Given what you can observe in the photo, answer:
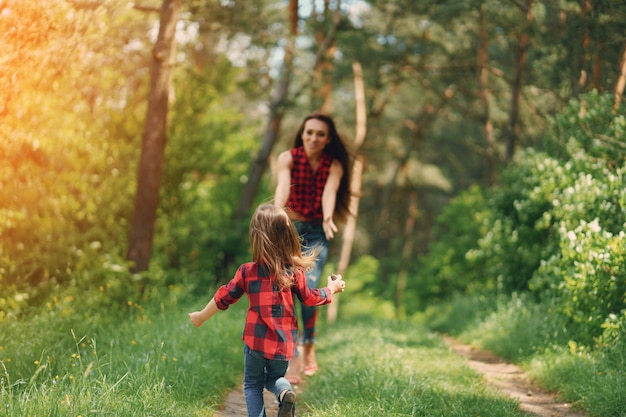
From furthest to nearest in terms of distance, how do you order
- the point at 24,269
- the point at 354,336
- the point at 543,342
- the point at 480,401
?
the point at 354,336 < the point at 24,269 < the point at 543,342 < the point at 480,401

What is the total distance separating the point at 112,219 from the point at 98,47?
276 cm

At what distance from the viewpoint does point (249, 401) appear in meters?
4.16

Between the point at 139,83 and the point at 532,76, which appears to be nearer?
the point at 139,83

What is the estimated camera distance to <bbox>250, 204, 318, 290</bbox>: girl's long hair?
13.3 feet

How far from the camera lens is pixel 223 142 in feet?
42.7

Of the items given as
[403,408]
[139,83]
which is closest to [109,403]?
[403,408]

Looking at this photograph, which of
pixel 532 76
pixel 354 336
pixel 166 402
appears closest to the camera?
pixel 166 402

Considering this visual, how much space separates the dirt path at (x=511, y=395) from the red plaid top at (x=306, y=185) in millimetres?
1673

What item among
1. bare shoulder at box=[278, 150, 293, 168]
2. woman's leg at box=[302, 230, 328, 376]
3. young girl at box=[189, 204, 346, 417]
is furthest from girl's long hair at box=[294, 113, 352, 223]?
young girl at box=[189, 204, 346, 417]

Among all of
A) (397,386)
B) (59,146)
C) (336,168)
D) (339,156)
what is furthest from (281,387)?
(59,146)

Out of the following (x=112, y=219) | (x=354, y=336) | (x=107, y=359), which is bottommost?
(x=354, y=336)

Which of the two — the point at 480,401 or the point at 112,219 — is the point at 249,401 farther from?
the point at 112,219

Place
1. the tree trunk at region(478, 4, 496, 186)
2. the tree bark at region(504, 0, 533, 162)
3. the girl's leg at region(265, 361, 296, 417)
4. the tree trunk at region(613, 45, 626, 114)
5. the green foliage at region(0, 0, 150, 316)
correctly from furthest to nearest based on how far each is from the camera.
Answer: the tree trunk at region(478, 4, 496, 186) → the tree bark at region(504, 0, 533, 162) → the tree trunk at region(613, 45, 626, 114) → the green foliage at region(0, 0, 150, 316) → the girl's leg at region(265, 361, 296, 417)

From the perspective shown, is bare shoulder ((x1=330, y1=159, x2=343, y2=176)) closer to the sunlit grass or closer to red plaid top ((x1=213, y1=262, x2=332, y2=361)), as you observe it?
the sunlit grass
